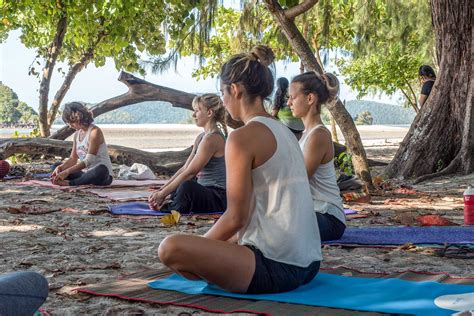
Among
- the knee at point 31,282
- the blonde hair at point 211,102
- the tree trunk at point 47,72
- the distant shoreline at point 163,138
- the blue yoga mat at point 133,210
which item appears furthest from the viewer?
the distant shoreline at point 163,138

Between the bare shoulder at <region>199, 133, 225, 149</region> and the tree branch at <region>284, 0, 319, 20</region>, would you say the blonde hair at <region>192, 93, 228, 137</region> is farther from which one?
the tree branch at <region>284, 0, 319, 20</region>

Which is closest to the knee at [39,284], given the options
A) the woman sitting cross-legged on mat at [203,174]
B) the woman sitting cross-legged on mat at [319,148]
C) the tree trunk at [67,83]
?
the woman sitting cross-legged on mat at [319,148]

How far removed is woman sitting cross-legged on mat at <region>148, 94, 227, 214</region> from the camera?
18.1ft

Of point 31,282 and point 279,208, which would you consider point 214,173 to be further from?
point 31,282

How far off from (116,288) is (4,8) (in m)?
10.6

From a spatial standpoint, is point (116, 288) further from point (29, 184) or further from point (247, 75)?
point (29, 184)

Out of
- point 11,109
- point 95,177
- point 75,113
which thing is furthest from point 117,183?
point 11,109

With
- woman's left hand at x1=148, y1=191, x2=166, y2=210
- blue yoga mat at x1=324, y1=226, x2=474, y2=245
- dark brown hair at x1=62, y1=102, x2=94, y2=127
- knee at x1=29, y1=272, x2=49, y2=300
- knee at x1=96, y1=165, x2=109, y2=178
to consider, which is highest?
dark brown hair at x1=62, y1=102, x2=94, y2=127

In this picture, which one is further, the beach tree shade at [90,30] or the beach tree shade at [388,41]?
the beach tree shade at [388,41]

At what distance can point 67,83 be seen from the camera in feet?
53.5

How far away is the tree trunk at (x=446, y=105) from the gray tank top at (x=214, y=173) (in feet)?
13.6

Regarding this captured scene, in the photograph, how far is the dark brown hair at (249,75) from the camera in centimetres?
293

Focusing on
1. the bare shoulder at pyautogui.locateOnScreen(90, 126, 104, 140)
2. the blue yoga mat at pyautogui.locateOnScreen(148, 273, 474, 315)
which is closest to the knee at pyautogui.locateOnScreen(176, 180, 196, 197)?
the bare shoulder at pyautogui.locateOnScreen(90, 126, 104, 140)

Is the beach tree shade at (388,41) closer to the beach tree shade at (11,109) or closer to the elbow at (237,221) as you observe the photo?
the elbow at (237,221)
